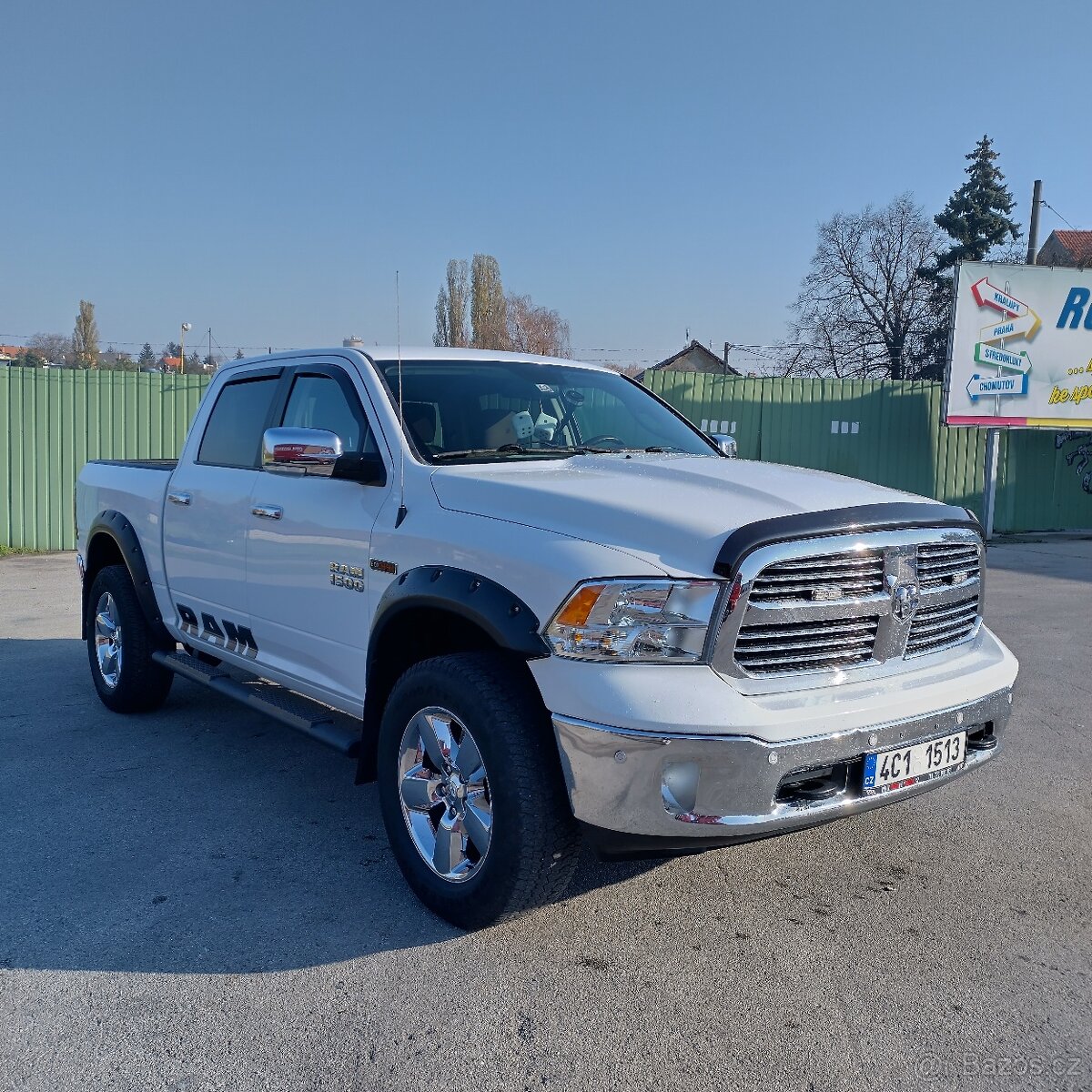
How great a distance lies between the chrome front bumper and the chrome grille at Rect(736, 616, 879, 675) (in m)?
0.23

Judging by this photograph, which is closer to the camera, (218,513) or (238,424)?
(218,513)

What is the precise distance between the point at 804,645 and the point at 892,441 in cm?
1566

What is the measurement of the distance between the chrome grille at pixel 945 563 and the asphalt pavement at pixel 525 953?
1.13m

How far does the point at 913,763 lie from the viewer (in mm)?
3164

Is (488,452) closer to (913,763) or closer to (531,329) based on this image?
(913,763)

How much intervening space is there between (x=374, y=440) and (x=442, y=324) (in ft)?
158

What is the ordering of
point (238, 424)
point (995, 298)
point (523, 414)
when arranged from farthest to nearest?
1. point (995, 298)
2. point (238, 424)
3. point (523, 414)

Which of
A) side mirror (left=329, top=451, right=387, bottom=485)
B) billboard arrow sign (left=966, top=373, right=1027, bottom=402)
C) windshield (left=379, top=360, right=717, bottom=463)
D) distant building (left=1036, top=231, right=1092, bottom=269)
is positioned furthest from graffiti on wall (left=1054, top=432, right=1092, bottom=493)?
distant building (left=1036, top=231, right=1092, bottom=269)

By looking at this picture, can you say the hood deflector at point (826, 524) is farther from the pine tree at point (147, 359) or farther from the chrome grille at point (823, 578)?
the pine tree at point (147, 359)

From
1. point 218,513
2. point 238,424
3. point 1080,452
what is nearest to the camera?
point 218,513

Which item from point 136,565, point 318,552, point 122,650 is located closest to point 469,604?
point 318,552

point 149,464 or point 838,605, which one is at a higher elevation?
point 149,464

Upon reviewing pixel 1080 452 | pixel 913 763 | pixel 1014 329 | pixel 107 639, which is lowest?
pixel 107 639

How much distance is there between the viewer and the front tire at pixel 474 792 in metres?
3.02
